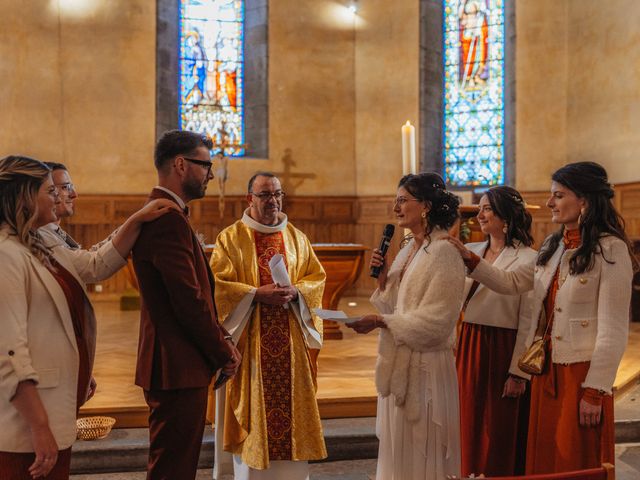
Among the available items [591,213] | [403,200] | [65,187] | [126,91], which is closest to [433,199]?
[403,200]

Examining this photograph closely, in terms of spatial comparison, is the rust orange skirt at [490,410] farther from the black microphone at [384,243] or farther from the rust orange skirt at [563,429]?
the black microphone at [384,243]

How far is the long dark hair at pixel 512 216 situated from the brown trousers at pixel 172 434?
1.58m

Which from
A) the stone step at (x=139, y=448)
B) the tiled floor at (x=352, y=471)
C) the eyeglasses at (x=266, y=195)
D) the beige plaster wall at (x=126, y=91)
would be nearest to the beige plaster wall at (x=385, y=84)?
the beige plaster wall at (x=126, y=91)

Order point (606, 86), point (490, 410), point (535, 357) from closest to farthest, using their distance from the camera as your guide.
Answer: point (535, 357) < point (490, 410) < point (606, 86)

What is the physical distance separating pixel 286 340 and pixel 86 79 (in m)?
6.86

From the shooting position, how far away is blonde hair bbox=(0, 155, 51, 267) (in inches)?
77.2

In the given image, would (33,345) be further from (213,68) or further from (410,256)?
(213,68)

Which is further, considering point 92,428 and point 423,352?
point 92,428

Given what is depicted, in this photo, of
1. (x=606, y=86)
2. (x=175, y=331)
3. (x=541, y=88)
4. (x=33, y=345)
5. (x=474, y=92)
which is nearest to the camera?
(x=33, y=345)

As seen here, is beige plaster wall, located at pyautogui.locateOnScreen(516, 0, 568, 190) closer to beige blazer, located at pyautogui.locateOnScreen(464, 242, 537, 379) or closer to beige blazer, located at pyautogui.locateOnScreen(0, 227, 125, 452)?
beige blazer, located at pyautogui.locateOnScreen(464, 242, 537, 379)

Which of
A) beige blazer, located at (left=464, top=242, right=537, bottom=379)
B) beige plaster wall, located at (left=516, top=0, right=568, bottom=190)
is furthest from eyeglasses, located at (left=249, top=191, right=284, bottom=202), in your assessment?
beige plaster wall, located at (left=516, top=0, right=568, bottom=190)

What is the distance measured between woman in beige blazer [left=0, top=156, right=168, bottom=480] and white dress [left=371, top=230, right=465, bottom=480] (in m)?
1.11

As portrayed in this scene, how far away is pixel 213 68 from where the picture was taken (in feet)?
33.2

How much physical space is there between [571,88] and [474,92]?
1302 millimetres
